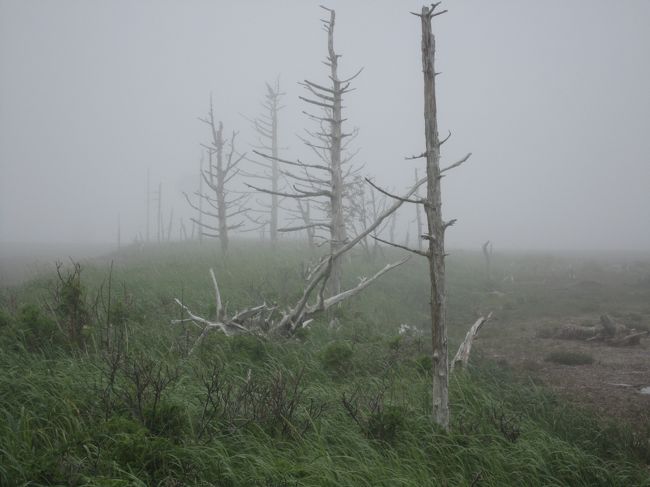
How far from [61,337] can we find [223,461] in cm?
416

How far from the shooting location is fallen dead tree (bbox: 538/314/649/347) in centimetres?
963

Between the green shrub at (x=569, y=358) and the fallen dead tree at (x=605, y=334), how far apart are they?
1.71 m

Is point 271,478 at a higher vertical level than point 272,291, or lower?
lower

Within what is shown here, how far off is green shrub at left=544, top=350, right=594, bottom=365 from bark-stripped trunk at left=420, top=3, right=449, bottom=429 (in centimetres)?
525

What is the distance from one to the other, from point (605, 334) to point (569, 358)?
2.78m

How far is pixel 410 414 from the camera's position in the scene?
4.76m

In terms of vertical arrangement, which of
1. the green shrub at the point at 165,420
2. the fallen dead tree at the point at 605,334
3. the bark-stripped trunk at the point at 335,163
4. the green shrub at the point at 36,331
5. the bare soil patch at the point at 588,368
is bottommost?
the bare soil patch at the point at 588,368

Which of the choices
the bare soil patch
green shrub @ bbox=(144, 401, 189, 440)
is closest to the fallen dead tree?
the bare soil patch

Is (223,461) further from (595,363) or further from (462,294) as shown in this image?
(462,294)

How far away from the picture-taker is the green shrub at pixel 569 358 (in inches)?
327

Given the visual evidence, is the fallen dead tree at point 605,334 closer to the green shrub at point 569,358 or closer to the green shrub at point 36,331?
the green shrub at point 569,358

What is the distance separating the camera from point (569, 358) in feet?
27.5

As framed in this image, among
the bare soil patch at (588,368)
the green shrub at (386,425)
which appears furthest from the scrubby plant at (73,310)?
the bare soil patch at (588,368)

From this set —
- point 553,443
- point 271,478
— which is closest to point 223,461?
point 271,478
